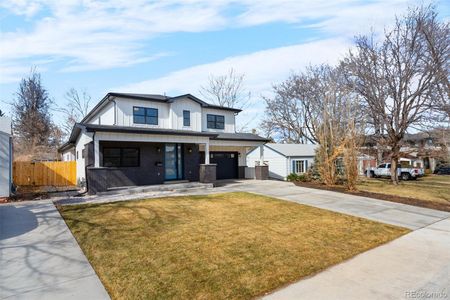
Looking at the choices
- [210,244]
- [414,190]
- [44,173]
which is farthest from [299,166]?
[210,244]

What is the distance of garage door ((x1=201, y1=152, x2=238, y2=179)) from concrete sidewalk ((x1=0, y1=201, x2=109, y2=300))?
14.6 metres

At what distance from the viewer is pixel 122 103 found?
16.2m

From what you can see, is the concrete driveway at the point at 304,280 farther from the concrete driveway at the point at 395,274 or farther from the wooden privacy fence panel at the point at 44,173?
the wooden privacy fence panel at the point at 44,173

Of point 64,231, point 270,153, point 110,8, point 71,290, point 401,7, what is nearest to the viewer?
point 71,290

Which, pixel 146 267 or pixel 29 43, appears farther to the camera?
pixel 29 43

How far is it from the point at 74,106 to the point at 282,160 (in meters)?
28.8

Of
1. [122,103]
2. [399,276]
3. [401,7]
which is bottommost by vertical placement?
[399,276]

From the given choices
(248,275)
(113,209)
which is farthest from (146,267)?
(113,209)

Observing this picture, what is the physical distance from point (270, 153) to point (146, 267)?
2067cm

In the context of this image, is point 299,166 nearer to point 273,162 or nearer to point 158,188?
point 273,162

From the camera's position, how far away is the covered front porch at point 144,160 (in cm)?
1298

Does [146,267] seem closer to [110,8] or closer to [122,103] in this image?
[110,8]

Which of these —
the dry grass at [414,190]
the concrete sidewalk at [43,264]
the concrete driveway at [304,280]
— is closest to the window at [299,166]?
the dry grass at [414,190]

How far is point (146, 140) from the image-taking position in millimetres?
14273
